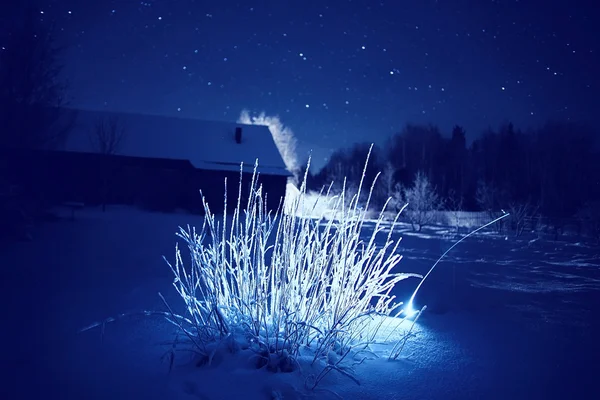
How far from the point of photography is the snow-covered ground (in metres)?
2.35

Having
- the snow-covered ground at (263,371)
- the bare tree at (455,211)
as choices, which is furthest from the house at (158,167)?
the snow-covered ground at (263,371)

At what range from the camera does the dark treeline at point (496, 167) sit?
20.0 m

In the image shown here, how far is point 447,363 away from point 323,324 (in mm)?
948

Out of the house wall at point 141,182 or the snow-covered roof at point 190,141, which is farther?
the snow-covered roof at point 190,141

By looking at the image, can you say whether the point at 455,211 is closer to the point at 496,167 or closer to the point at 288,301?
the point at 288,301

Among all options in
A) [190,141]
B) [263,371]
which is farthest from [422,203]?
[263,371]

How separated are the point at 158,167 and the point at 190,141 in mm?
2612

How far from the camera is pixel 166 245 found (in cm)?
874

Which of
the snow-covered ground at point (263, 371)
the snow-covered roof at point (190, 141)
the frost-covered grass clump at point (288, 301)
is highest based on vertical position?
the snow-covered roof at point (190, 141)

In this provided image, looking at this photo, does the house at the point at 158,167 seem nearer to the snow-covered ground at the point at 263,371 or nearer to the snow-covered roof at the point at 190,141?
the snow-covered roof at the point at 190,141

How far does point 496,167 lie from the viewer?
33.7m

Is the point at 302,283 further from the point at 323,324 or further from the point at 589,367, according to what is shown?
the point at 589,367

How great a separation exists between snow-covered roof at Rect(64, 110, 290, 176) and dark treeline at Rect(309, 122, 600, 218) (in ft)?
17.6

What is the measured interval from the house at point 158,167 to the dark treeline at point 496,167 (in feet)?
18.4
